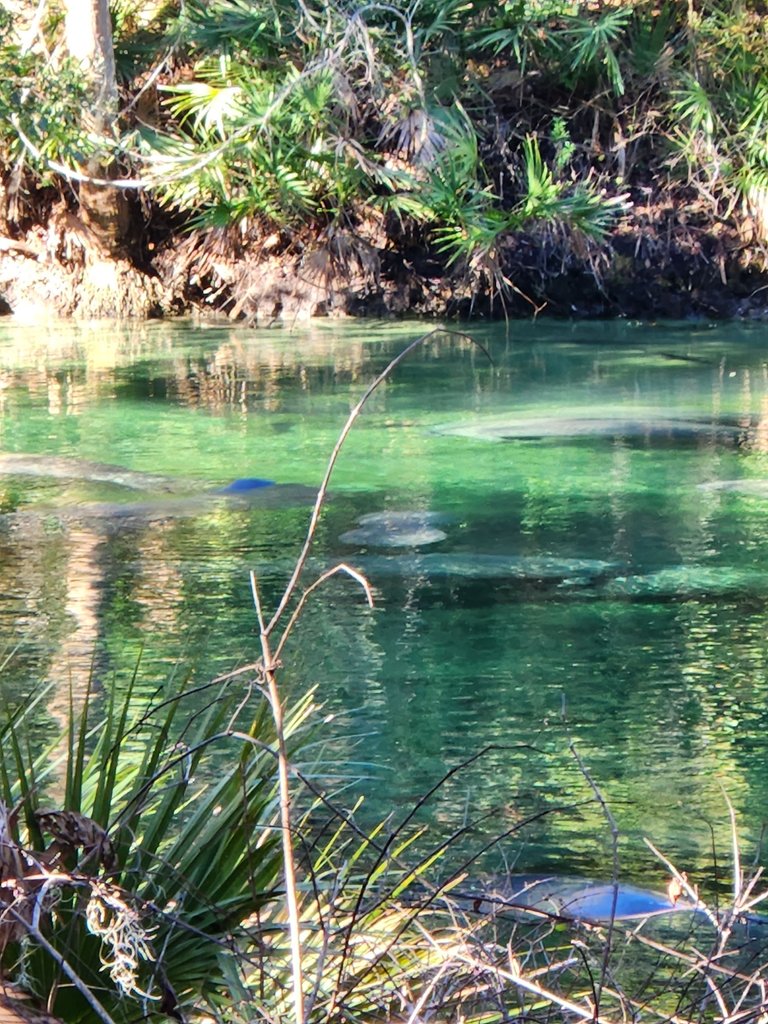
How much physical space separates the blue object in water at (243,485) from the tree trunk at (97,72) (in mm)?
7778

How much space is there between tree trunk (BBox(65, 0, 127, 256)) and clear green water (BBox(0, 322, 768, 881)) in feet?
14.2

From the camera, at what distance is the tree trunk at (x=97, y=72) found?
46.0ft

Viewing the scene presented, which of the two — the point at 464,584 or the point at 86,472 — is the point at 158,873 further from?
the point at 86,472

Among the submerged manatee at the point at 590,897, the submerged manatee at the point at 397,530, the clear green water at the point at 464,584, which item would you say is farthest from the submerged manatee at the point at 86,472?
the submerged manatee at the point at 590,897

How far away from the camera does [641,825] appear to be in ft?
11.0

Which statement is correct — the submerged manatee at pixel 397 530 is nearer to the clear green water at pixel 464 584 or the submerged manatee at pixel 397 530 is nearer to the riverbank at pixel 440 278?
the clear green water at pixel 464 584

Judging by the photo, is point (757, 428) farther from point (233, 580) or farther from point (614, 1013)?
point (614, 1013)

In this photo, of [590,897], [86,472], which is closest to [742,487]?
[86,472]

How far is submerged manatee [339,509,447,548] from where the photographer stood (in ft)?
19.7

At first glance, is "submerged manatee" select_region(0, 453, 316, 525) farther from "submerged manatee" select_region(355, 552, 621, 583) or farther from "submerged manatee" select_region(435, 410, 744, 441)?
"submerged manatee" select_region(435, 410, 744, 441)

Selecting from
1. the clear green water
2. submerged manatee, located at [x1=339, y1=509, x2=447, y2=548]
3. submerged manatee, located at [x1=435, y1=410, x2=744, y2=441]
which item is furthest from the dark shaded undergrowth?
submerged manatee, located at [x1=339, y1=509, x2=447, y2=548]

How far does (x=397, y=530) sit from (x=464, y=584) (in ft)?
2.83

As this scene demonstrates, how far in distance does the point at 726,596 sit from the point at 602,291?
9.67 metres

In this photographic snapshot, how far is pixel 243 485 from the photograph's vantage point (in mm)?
7070
